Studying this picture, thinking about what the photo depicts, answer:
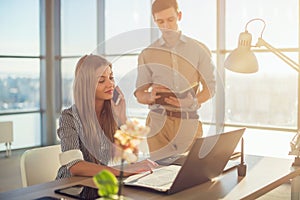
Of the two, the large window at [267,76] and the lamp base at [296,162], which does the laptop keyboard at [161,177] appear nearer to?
the lamp base at [296,162]

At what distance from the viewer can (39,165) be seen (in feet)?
6.45

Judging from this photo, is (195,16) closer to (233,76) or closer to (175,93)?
(233,76)

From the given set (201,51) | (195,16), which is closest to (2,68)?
(195,16)

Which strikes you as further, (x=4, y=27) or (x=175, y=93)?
(x=4, y=27)

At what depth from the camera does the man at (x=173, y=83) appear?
2.67 meters

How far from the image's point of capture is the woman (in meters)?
1.95

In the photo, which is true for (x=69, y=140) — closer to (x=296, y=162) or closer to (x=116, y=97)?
(x=116, y=97)

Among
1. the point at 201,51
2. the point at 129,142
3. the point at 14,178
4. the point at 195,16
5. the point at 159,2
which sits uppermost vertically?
the point at 195,16

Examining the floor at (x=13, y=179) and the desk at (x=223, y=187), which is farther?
the floor at (x=13, y=179)

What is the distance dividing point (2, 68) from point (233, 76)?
3.67m

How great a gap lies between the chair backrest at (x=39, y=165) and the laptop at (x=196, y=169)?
0.48 metres

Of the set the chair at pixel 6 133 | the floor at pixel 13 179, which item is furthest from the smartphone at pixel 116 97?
the chair at pixel 6 133

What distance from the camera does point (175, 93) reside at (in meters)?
2.67

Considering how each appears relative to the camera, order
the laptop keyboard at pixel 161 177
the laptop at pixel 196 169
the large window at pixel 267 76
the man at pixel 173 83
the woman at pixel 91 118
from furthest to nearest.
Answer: the large window at pixel 267 76 → the man at pixel 173 83 → the woman at pixel 91 118 → the laptop keyboard at pixel 161 177 → the laptop at pixel 196 169
